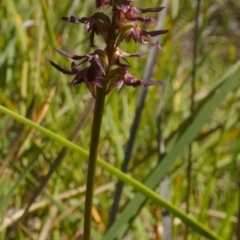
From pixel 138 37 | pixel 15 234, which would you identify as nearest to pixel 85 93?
pixel 15 234

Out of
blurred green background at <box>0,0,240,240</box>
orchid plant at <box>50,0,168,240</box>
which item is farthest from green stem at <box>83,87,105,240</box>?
blurred green background at <box>0,0,240,240</box>

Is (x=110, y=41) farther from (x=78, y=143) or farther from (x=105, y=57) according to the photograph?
(x=78, y=143)

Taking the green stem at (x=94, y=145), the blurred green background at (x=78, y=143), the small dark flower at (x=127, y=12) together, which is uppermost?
the small dark flower at (x=127, y=12)

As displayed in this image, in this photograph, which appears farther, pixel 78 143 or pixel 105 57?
pixel 78 143

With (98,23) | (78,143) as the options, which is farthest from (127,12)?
(78,143)

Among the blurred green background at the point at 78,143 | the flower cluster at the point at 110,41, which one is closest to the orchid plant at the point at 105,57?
the flower cluster at the point at 110,41

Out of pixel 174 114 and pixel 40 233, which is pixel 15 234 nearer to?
pixel 40 233

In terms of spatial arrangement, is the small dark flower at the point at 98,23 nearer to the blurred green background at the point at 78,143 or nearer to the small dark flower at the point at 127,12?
the small dark flower at the point at 127,12

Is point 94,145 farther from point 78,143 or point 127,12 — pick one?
point 78,143

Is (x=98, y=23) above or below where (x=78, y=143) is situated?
above

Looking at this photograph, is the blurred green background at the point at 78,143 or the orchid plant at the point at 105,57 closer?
the orchid plant at the point at 105,57

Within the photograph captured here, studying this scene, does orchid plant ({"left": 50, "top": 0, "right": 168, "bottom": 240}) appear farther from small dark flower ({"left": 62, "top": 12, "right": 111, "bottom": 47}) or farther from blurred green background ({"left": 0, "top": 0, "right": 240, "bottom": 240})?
blurred green background ({"left": 0, "top": 0, "right": 240, "bottom": 240})

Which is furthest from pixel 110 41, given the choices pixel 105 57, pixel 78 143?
pixel 78 143
